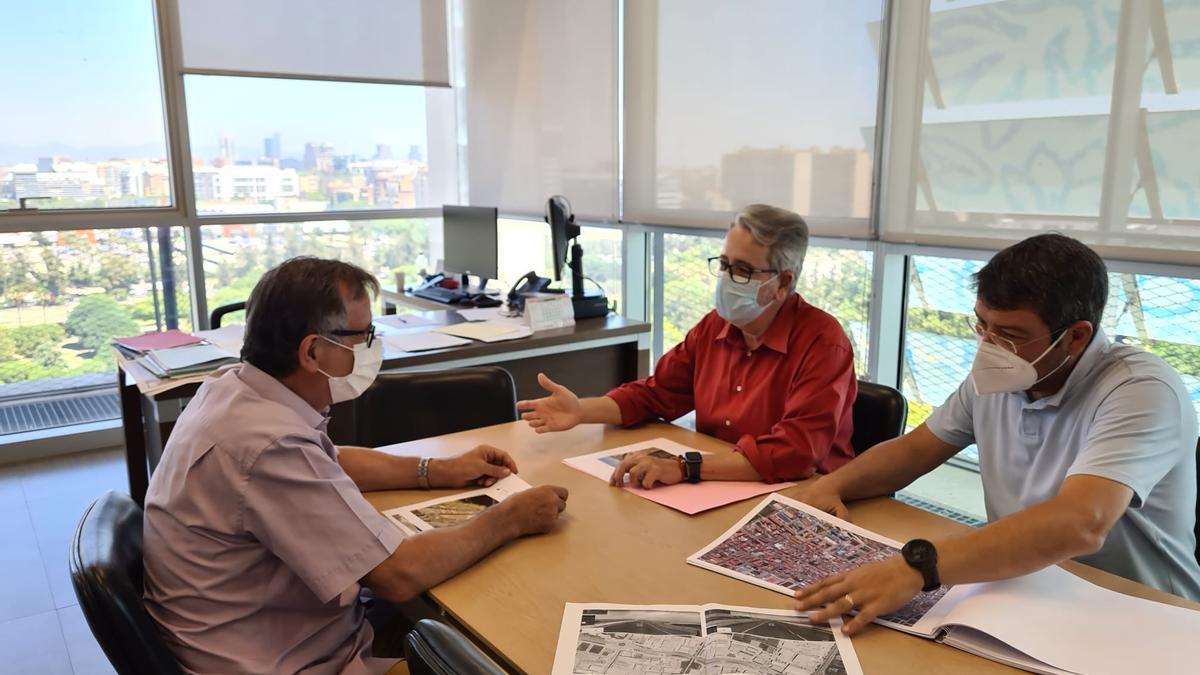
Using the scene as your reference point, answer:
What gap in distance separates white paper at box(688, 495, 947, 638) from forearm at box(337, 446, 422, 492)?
0.70m

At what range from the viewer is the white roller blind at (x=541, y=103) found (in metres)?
4.34

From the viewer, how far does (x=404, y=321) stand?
12.1ft

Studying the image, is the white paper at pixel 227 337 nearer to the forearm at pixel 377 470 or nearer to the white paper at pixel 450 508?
the forearm at pixel 377 470

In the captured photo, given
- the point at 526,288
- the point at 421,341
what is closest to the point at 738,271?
the point at 421,341

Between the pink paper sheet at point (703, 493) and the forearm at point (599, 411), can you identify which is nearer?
the pink paper sheet at point (703, 493)

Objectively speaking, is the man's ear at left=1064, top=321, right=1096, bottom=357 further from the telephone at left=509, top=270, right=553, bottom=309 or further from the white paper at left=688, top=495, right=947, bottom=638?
the telephone at left=509, top=270, right=553, bottom=309

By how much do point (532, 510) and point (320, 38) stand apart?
161 inches

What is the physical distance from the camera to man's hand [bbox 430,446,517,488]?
1.75m

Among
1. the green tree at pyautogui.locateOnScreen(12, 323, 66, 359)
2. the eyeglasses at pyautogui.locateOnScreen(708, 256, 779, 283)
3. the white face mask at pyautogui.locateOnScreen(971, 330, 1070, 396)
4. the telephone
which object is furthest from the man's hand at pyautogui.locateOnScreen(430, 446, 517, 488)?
the green tree at pyautogui.locateOnScreen(12, 323, 66, 359)

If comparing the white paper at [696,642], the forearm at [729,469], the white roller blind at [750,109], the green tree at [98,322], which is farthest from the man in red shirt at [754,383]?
the green tree at [98,322]

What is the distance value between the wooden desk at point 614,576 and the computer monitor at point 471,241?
231cm

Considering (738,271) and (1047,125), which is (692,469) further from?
(1047,125)

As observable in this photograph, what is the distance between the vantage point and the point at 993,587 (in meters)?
1.24

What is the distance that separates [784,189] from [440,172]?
2843mm
